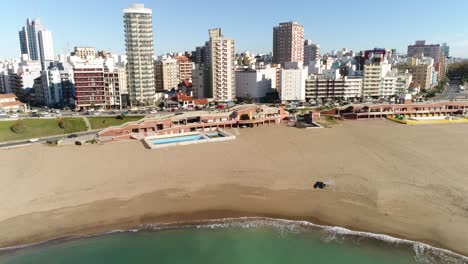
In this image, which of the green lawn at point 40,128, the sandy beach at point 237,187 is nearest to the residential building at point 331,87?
the sandy beach at point 237,187

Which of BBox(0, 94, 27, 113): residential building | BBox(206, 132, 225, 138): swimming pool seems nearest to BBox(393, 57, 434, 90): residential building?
BBox(206, 132, 225, 138): swimming pool

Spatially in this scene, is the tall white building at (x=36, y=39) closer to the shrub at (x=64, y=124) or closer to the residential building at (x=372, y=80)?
the shrub at (x=64, y=124)

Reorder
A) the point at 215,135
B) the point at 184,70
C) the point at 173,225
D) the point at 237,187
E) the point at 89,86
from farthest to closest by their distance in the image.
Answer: the point at 184,70 < the point at 89,86 < the point at 215,135 < the point at 237,187 < the point at 173,225

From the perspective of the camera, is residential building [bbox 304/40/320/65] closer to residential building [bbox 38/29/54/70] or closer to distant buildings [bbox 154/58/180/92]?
distant buildings [bbox 154/58/180/92]

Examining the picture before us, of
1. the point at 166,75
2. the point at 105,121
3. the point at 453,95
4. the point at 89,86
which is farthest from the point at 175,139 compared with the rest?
the point at 453,95

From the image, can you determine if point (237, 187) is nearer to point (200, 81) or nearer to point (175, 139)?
point (175, 139)

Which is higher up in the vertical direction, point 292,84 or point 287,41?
point 287,41

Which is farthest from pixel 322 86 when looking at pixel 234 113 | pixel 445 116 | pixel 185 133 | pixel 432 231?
pixel 432 231
